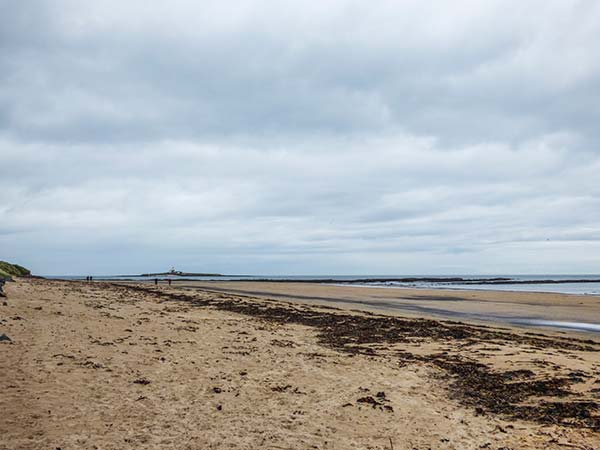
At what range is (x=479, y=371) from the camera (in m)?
9.55

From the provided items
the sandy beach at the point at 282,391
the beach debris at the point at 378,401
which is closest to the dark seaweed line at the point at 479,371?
the sandy beach at the point at 282,391

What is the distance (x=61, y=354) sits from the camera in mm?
9234

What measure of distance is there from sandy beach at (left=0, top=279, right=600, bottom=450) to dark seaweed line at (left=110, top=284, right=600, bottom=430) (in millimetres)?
48

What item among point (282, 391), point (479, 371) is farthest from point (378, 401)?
point (479, 371)

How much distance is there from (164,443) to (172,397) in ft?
5.91

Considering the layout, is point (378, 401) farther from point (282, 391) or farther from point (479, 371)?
point (479, 371)

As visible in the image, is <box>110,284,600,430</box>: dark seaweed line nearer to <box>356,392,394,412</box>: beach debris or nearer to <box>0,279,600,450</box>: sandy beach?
<box>0,279,600,450</box>: sandy beach

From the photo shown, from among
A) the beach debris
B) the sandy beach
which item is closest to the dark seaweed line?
the sandy beach

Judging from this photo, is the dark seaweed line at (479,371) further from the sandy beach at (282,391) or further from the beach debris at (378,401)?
the beach debris at (378,401)

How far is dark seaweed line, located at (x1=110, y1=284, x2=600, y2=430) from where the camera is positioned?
682 centimetres

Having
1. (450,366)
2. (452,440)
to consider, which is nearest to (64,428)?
(452,440)

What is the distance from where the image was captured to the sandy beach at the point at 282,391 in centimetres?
558

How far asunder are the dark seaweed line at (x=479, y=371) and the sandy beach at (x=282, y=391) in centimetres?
5

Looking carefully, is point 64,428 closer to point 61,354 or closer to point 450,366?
point 61,354
